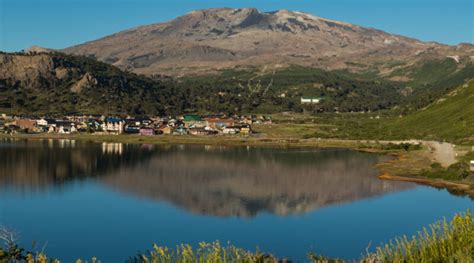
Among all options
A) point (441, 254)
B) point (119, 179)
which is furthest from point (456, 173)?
point (441, 254)

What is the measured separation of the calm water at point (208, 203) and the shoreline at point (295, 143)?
3040 millimetres

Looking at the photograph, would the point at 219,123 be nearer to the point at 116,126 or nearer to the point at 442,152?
the point at 116,126

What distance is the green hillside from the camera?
11869cm

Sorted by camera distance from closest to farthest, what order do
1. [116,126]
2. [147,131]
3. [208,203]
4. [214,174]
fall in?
[208,203]
[214,174]
[147,131]
[116,126]

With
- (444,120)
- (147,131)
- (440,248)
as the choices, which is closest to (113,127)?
(147,131)

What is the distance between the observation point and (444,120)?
133500 millimetres

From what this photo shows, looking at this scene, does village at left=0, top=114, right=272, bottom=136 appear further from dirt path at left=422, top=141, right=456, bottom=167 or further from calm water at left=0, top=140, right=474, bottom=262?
calm water at left=0, top=140, right=474, bottom=262

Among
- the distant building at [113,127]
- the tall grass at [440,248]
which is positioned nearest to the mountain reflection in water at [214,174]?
the tall grass at [440,248]

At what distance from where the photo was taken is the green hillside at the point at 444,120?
389 feet

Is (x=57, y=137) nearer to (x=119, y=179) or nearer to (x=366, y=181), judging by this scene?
(x=119, y=179)

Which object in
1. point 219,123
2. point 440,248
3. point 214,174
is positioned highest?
point 219,123

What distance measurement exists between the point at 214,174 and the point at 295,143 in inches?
1800

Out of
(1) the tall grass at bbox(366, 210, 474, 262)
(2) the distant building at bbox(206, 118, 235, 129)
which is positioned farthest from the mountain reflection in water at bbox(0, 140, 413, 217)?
(2) the distant building at bbox(206, 118, 235, 129)

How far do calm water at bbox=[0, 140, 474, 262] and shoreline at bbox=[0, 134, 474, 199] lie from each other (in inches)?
120
